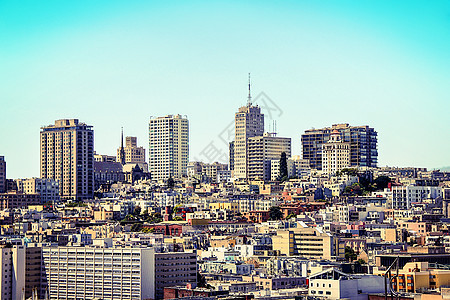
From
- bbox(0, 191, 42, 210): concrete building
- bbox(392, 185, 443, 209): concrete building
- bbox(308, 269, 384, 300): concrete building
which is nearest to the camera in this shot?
bbox(308, 269, 384, 300): concrete building

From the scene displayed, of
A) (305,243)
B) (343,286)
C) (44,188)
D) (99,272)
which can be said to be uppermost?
(44,188)

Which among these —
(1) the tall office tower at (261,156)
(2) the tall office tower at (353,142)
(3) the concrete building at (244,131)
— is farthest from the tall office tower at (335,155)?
(3) the concrete building at (244,131)

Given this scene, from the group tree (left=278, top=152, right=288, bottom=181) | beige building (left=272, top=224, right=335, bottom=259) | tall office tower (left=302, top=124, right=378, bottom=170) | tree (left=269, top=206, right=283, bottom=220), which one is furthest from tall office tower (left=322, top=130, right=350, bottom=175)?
beige building (left=272, top=224, right=335, bottom=259)

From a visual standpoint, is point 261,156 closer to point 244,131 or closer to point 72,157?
point 244,131

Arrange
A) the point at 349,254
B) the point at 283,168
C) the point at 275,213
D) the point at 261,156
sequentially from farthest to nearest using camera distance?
the point at 261,156, the point at 283,168, the point at 275,213, the point at 349,254

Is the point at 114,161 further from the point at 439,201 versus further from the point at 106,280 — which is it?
the point at 106,280

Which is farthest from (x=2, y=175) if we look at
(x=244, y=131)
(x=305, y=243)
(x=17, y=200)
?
(x=305, y=243)

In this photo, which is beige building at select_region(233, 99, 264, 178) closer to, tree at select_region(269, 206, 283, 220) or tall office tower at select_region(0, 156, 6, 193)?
tall office tower at select_region(0, 156, 6, 193)
